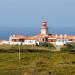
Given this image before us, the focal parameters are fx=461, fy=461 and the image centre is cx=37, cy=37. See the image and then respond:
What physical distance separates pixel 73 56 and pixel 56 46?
4126 centimetres

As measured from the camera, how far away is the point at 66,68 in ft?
165

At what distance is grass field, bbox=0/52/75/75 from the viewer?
4659 centimetres

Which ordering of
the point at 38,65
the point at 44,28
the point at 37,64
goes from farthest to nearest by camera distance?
the point at 44,28 < the point at 37,64 < the point at 38,65

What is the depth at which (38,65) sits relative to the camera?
54031mm

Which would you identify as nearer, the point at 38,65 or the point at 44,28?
the point at 38,65

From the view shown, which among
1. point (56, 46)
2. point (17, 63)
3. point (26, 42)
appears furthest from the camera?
point (26, 42)

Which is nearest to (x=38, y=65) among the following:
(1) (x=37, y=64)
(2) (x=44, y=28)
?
(1) (x=37, y=64)

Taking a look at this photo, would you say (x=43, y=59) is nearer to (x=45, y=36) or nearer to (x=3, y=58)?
(x=3, y=58)

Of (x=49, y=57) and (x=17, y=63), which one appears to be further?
(x=49, y=57)

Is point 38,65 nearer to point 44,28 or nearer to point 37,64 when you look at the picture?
point 37,64

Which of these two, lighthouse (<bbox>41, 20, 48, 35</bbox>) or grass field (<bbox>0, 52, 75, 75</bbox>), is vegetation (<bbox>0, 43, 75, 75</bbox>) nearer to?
grass field (<bbox>0, 52, 75, 75</bbox>)

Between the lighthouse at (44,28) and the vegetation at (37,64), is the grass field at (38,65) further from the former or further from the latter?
the lighthouse at (44,28)

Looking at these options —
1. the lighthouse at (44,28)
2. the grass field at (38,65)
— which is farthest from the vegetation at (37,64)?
the lighthouse at (44,28)

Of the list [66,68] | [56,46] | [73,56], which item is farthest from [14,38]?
[66,68]
